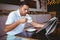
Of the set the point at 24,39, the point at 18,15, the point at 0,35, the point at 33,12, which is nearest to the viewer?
the point at 24,39

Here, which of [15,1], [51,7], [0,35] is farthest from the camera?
[51,7]

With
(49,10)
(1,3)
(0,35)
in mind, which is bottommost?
(0,35)

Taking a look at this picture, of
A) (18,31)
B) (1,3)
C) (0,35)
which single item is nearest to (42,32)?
(18,31)

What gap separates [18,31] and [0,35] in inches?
9.4

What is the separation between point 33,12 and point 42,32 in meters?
0.53

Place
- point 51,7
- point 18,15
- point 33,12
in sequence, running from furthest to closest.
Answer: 1. point 51,7
2. point 33,12
3. point 18,15

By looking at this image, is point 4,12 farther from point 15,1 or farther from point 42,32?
point 42,32

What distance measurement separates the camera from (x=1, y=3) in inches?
45.8

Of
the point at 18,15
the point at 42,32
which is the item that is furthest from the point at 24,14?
the point at 42,32

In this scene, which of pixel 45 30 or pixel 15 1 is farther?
pixel 15 1

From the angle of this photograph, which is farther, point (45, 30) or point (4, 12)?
point (4, 12)

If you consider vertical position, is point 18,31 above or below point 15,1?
below

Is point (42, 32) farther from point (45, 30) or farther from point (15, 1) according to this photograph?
point (15, 1)

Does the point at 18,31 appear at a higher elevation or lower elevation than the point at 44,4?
lower
